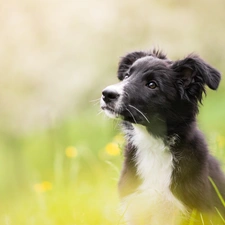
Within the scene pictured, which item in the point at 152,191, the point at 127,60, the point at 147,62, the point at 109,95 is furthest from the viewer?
the point at 127,60

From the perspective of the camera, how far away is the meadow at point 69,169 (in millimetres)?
4770

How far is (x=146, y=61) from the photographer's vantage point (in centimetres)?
467

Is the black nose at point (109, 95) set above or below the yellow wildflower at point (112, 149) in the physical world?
above

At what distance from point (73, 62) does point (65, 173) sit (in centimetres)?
159

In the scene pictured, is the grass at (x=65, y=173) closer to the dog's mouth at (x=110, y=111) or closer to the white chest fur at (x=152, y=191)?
the white chest fur at (x=152, y=191)

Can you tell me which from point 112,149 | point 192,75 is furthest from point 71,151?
point 192,75

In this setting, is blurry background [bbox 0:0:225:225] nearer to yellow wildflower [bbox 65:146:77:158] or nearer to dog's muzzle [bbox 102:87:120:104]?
yellow wildflower [bbox 65:146:77:158]

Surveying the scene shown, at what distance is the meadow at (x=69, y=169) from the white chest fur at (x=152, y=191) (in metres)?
0.17

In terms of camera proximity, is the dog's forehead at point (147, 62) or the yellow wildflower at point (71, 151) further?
the yellow wildflower at point (71, 151)

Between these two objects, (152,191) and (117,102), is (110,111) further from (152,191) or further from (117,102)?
(152,191)

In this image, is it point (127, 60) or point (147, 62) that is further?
point (127, 60)

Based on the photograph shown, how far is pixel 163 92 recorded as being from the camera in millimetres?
4508

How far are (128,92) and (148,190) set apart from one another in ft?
2.19

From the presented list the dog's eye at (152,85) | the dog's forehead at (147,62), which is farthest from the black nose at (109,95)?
the dog's forehead at (147,62)
